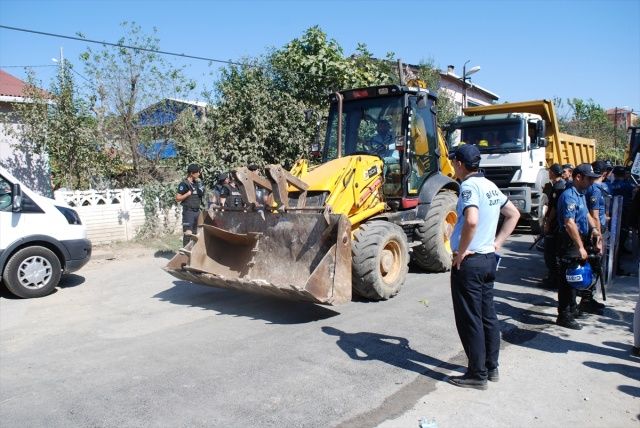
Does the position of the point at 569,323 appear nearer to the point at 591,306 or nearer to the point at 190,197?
the point at 591,306

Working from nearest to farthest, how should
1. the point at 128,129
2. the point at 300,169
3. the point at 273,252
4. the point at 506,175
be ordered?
the point at 273,252, the point at 300,169, the point at 506,175, the point at 128,129

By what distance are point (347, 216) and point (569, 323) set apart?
2.81 metres

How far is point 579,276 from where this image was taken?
→ 531 centimetres

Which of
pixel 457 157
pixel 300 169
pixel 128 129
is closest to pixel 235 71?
pixel 128 129

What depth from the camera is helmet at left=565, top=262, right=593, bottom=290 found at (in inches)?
209

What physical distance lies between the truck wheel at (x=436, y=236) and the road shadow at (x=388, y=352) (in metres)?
2.72

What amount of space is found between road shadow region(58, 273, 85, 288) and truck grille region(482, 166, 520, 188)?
8738mm

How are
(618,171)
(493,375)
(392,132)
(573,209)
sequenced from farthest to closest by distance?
(618,171) → (392,132) → (573,209) → (493,375)

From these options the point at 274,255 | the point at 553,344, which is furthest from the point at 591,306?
the point at 274,255

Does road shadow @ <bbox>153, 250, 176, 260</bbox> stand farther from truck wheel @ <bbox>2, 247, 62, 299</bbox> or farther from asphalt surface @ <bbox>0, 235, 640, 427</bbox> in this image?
truck wheel @ <bbox>2, 247, 62, 299</bbox>

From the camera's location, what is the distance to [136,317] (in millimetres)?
6477

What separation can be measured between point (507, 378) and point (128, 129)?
459 inches

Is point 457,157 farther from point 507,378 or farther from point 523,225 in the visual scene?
point 523,225

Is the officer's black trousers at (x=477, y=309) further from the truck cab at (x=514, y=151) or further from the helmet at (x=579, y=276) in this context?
the truck cab at (x=514, y=151)
